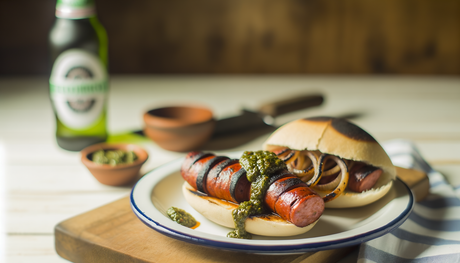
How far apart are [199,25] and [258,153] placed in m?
3.78

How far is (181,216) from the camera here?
1499mm

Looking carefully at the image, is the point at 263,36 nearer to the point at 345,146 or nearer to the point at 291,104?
the point at 291,104

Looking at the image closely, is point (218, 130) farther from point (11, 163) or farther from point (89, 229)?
point (89, 229)

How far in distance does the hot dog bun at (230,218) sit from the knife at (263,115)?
1284 mm

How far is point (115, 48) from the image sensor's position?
5082mm

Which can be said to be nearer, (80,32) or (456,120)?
(80,32)

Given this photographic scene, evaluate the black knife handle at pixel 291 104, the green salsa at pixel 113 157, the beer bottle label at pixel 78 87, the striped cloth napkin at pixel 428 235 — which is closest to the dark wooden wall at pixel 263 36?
the black knife handle at pixel 291 104

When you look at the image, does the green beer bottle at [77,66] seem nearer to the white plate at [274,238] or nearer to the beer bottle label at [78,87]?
the beer bottle label at [78,87]

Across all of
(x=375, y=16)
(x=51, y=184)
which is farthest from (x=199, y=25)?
(x=51, y=184)

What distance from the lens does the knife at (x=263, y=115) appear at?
9.51ft

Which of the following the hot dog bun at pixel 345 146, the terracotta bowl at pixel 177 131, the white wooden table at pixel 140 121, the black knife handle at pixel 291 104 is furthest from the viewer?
the black knife handle at pixel 291 104

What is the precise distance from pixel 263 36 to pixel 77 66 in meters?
3.11

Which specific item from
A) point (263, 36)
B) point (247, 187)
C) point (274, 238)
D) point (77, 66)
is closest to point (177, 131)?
point (77, 66)

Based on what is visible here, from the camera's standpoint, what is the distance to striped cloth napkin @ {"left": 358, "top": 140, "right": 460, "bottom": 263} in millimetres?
1346
